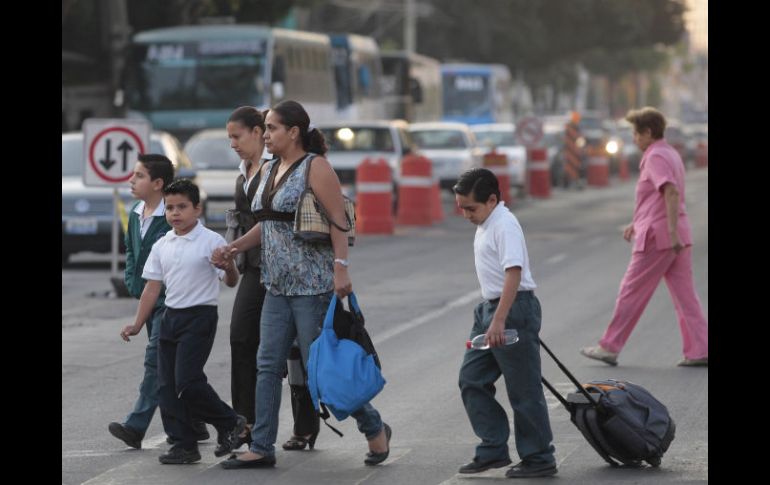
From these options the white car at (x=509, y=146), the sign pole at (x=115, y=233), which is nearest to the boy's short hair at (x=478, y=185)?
the sign pole at (x=115, y=233)

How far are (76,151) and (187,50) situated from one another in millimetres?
12999

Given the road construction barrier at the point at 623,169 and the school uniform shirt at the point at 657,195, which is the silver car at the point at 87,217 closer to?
the school uniform shirt at the point at 657,195

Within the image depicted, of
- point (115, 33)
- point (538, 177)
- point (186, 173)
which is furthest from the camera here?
point (538, 177)

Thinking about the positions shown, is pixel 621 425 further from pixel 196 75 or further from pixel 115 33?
pixel 115 33

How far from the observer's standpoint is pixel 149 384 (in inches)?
355

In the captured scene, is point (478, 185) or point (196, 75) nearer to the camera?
point (478, 185)

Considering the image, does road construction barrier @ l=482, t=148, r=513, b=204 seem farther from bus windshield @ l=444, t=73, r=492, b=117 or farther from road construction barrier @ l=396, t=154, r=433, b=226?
bus windshield @ l=444, t=73, r=492, b=117

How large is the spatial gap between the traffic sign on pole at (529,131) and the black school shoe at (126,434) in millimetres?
29994

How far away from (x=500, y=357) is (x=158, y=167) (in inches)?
82.3

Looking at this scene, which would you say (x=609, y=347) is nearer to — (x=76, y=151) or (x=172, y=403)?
(x=172, y=403)

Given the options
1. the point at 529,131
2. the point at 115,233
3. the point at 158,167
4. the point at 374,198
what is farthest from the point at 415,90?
the point at 158,167

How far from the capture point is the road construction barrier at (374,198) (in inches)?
1047

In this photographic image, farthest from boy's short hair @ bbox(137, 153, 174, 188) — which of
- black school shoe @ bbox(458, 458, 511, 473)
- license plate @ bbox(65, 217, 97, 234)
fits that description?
license plate @ bbox(65, 217, 97, 234)

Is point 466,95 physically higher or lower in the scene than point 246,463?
higher
